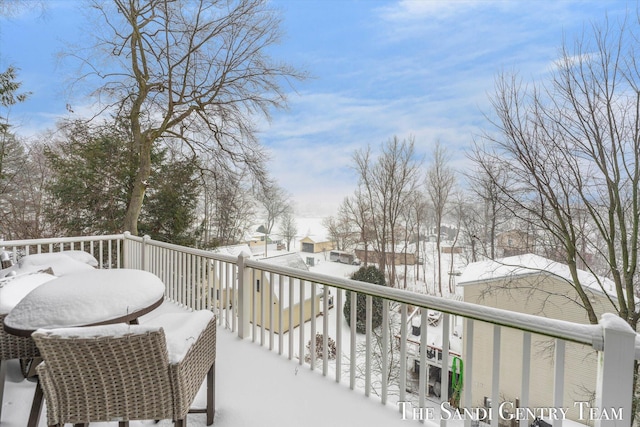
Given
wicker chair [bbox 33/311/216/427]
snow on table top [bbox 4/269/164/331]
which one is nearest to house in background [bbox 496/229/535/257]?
snow on table top [bbox 4/269/164/331]

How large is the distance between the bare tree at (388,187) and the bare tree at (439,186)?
755mm

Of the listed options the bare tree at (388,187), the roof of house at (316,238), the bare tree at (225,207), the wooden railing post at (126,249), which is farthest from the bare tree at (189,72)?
the bare tree at (388,187)

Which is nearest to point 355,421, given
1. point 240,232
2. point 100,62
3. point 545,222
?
point 545,222

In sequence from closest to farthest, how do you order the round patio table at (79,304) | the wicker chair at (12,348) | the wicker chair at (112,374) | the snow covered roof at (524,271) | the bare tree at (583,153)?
the wicker chair at (112,374)
the round patio table at (79,304)
the wicker chair at (12,348)
the bare tree at (583,153)
the snow covered roof at (524,271)

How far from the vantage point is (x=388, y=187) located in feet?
41.8

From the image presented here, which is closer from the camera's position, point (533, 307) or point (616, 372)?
point (616, 372)

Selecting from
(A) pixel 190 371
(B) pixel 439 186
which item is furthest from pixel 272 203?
(A) pixel 190 371

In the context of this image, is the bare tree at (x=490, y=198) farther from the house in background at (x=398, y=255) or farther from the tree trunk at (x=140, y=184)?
the tree trunk at (x=140, y=184)

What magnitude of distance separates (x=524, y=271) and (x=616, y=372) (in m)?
7.38

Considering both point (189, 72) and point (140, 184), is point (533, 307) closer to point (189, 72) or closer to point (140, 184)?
point (140, 184)

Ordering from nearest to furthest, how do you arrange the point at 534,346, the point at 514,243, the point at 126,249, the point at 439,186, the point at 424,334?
the point at 424,334 → the point at 126,249 → the point at 534,346 → the point at 514,243 → the point at 439,186

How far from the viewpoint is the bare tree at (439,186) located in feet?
37.0

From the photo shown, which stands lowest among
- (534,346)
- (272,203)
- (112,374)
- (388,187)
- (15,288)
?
(534,346)

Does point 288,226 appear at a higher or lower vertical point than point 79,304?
lower
